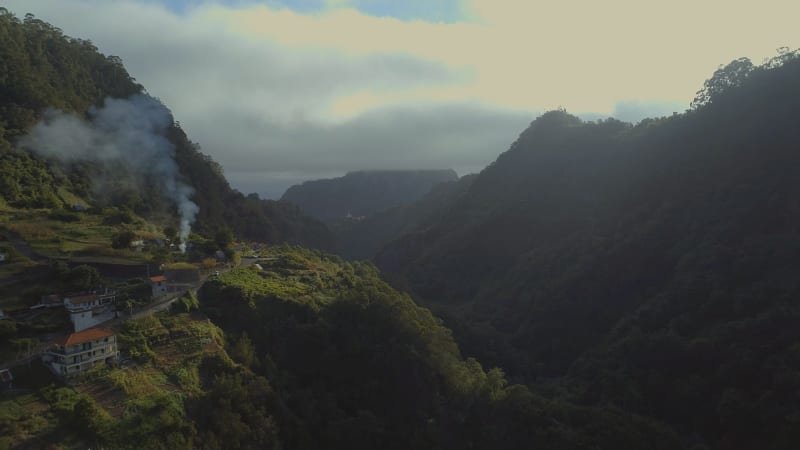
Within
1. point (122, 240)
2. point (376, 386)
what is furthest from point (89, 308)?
point (376, 386)

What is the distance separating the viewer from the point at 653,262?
42594 millimetres

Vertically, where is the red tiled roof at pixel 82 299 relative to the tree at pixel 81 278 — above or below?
below

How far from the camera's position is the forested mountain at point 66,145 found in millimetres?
37406

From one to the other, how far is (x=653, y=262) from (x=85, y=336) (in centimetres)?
3998

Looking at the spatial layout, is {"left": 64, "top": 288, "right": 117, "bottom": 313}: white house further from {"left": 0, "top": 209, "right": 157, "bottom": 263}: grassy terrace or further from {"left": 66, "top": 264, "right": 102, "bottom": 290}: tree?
{"left": 0, "top": 209, "right": 157, "bottom": 263}: grassy terrace

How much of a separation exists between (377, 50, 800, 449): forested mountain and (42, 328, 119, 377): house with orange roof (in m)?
23.8

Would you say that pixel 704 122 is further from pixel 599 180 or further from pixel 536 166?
pixel 536 166

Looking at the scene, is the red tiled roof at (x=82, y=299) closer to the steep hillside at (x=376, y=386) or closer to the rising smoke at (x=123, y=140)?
the steep hillside at (x=376, y=386)

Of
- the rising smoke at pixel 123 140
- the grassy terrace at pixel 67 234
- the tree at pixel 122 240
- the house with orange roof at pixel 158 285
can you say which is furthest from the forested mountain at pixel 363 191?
the house with orange roof at pixel 158 285

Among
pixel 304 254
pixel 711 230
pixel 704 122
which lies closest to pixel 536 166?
pixel 704 122

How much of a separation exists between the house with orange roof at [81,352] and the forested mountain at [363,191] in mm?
128617

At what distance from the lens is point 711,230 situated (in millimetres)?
40094

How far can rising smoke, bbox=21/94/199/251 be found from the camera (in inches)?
1646

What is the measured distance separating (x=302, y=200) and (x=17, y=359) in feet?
454
